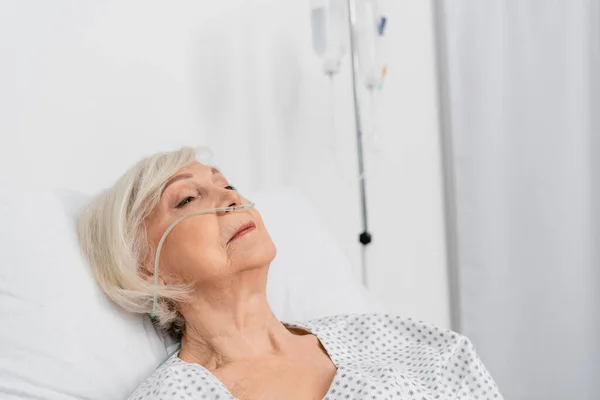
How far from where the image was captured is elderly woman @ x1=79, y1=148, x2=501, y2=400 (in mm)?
1198

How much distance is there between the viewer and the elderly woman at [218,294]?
120cm

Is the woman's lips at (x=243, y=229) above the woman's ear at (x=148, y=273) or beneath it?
above

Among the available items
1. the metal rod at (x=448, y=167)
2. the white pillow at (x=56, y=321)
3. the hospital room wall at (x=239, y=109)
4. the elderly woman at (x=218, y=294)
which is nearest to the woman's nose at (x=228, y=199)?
the elderly woman at (x=218, y=294)

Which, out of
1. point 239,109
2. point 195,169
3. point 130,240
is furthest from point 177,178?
point 239,109

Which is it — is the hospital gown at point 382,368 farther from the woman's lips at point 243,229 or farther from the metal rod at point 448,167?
the metal rod at point 448,167

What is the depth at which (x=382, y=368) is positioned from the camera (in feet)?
3.93

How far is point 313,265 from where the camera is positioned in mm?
1604

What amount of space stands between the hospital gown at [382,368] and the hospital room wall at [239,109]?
0.65 meters

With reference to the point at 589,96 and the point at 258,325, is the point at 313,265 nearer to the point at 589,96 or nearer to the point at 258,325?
the point at 258,325

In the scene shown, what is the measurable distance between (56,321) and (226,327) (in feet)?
1.01

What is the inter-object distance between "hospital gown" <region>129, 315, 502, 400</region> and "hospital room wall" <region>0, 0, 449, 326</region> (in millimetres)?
653

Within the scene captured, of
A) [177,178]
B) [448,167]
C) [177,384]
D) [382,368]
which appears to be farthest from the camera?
[448,167]

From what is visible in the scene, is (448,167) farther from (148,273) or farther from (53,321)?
(53,321)

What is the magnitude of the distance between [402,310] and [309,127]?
2.56 feet
